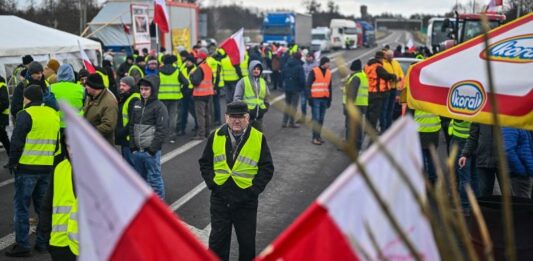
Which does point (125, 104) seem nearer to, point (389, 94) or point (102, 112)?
point (102, 112)

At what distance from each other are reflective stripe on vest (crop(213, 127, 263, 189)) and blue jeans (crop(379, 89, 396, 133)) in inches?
293

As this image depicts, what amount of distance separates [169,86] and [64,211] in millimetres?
8026

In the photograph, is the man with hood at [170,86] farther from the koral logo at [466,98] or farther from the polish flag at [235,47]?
the koral logo at [466,98]

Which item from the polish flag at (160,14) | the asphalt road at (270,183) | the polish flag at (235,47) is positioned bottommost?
the asphalt road at (270,183)

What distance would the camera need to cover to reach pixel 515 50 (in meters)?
4.53

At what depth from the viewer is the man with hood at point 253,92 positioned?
10953 millimetres

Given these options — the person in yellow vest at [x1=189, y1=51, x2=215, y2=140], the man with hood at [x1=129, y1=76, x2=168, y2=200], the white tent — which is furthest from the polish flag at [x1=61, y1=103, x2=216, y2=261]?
the white tent

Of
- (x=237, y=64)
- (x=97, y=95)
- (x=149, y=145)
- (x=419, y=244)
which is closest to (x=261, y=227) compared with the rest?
(x=149, y=145)

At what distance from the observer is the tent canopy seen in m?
13.4

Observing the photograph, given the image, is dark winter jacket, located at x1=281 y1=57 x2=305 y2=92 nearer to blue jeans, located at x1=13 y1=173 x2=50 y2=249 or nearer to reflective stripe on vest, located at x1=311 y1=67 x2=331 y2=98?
reflective stripe on vest, located at x1=311 y1=67 x2=331 y2=98

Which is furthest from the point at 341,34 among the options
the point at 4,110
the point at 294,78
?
the point at 4,110

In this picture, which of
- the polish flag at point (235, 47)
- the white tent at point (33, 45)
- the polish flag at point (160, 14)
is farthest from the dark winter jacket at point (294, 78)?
the white tent at point (33, 45)

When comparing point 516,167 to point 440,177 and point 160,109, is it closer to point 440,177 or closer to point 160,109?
point 160,109

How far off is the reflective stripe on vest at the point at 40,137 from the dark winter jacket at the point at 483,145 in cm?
450
